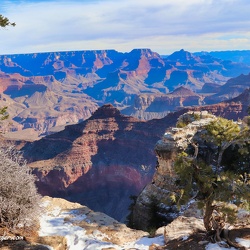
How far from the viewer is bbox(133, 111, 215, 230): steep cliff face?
2202 cm

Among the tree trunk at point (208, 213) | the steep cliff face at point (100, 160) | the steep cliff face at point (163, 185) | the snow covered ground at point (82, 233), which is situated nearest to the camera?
the tree trunk at point (208, 213)

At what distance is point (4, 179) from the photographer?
1412 cm

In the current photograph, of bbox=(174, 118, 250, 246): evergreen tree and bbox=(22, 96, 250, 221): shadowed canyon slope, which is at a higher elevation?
bbox=(174, 118, 250, 246): evergreen tree

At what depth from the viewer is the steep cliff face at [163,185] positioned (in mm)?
22016

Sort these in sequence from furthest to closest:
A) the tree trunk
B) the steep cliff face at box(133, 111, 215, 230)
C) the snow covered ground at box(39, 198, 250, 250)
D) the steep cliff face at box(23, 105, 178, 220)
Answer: the steep cliff face at box(23, 105, 178, 220)
the steep cliff face at box(133, 111, 215, 230)
the snow covered ground at box(39, 198, 250, 250)
the tree trunk

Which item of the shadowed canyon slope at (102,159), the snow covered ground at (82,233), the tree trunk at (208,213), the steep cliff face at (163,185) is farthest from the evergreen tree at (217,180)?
the shadowed canyon slope at (102,159)

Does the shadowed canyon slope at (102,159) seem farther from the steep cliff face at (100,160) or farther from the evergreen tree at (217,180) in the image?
the evergreen tree at (217,180)

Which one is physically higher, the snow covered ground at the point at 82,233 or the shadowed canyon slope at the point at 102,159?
the snow covered ground at the point at 82,233

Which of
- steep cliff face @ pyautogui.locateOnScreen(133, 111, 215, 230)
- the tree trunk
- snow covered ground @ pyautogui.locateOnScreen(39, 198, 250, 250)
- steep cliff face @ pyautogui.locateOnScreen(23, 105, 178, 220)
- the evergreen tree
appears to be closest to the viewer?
the evergreen tree

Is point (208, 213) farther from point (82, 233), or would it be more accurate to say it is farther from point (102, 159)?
point (102, 159)

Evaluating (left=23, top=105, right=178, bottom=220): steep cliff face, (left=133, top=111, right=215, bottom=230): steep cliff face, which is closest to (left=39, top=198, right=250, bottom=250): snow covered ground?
(left=133, top=111, right=215, bottom=230): steep cliff face

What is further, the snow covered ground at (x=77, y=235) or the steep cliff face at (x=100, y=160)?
the steep cliff face at (x=100, y=160)

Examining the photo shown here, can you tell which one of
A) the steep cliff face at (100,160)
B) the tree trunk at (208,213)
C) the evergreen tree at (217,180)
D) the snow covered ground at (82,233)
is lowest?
the steep cliff face at (100,160)

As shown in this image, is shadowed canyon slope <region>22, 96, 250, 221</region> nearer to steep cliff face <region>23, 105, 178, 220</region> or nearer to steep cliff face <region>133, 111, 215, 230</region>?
steep cliff face <region>23, 105, 178, 220</region>
